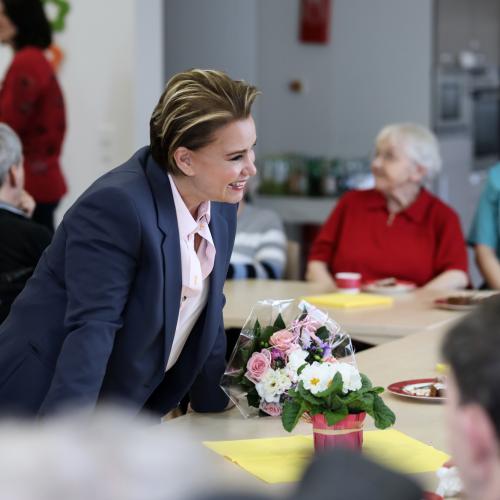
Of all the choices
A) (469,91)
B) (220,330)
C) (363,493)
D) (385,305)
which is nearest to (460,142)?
(469,91)

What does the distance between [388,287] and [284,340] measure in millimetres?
1840

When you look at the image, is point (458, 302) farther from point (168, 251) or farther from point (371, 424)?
A: point (168, 251)

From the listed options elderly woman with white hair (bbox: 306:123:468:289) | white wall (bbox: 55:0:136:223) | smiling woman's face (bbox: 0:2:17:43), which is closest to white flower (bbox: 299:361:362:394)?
elderly woman with white hair (bbox: 306:123:468:289)

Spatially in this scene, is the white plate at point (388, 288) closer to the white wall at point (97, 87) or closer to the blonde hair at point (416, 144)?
the blonde hair at point (416, 144)

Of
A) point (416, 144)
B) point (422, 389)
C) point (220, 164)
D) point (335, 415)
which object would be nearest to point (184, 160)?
point (220, 164)

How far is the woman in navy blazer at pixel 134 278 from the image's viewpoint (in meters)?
1.82

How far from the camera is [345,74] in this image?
6707 mm

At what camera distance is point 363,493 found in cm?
36

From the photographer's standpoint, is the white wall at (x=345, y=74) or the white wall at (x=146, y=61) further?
the white wall at (x=345, y=74)

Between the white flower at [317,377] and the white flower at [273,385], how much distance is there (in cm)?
20

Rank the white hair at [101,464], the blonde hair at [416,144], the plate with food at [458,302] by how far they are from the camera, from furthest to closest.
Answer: the blonde hair at [416,144] < the plate with food at [458,302] < the white hair at [101,464]

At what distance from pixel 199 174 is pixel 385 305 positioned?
1.62 meters

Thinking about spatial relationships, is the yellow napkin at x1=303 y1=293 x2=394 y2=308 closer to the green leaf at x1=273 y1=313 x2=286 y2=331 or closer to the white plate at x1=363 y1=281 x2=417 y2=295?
the white plate at x1=363 y1=281 x2=417 y2=295

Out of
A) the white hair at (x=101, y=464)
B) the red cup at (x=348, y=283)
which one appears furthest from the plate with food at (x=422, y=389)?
the white hair at (x=101, y=464)
